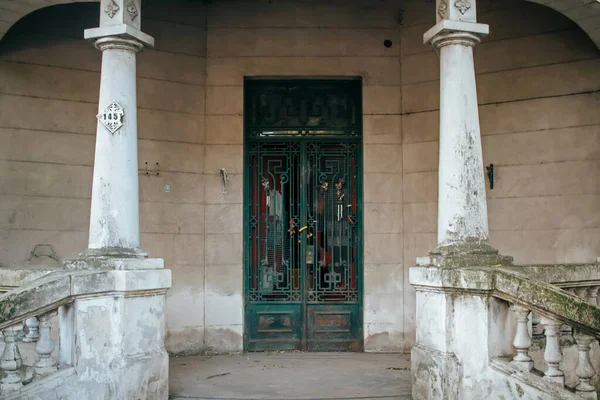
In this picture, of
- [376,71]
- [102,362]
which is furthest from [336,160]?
[102,362]

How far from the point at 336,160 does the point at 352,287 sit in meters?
1.73

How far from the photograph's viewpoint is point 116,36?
20.9 ft

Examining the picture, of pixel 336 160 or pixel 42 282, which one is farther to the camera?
pixel 336 160

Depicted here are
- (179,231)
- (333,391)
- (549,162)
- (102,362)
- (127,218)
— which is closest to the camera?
(102,362)

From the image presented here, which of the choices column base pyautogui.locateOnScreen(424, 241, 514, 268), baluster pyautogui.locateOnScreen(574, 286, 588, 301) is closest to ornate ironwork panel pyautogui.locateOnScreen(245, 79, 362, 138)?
column base pyautogui.locateOnScreen(424, 241, 514, 268)

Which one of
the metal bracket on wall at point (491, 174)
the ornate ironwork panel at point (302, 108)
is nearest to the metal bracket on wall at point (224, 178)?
the ornate ironwork panel at point (302, 108)

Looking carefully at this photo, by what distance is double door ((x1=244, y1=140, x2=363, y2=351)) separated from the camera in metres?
9.17

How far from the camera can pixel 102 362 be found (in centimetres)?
583

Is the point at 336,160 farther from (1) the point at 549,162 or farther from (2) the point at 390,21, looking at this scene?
(1) the point at 549,162

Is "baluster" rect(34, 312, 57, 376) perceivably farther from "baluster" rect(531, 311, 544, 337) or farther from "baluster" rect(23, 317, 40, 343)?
"baluster" rect(531, 311, 544, 337)

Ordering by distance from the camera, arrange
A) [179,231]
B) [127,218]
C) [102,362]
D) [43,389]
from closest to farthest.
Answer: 1. [43,389]
2. [102,362]
3. [127,218]
4. [179,231]

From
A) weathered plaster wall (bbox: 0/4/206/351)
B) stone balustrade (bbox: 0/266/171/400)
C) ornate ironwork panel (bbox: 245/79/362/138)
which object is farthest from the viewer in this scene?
ornate ironwork panel (bbox: 245/79/362/138)

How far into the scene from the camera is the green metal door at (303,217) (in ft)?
A: 30.1

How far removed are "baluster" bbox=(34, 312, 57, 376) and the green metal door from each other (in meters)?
3.86
